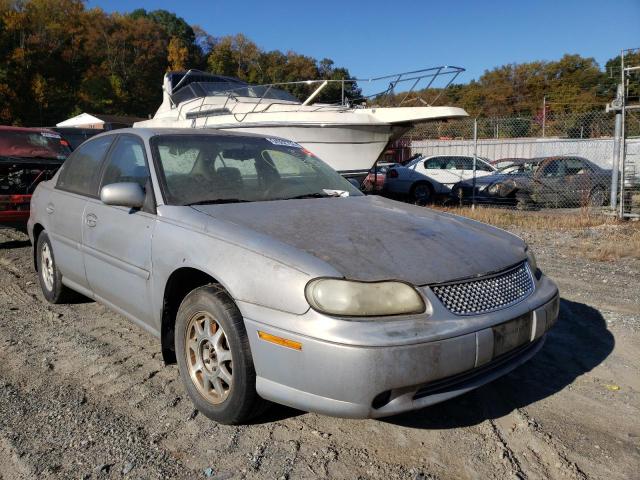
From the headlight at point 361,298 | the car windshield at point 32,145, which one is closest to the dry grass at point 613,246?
the headlight at point 361,298

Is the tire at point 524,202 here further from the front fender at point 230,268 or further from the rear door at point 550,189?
the front fender at point 230,268

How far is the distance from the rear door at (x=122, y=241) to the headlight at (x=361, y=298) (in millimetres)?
1303

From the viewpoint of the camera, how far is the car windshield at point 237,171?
133 inches

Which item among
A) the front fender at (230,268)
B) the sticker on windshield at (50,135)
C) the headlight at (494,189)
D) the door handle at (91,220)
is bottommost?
the headlight at (494,189)

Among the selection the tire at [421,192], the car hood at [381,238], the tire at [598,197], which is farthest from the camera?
the tire at [421,192]

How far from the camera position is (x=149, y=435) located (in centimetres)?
269

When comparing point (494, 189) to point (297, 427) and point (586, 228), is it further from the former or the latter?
point (297, 427)

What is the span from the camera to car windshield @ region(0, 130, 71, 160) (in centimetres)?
779

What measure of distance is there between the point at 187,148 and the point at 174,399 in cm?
167

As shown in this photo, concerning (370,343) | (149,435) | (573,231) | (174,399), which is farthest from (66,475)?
(573,231)

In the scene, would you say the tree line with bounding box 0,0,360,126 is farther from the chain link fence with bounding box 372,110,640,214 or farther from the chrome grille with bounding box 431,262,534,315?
the chrome grille with bounding box 431,262,534,315

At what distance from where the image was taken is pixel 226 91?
1196 centimetres

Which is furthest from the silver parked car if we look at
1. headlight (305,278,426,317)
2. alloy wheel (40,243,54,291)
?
alloy wheel (40,243,54,291)

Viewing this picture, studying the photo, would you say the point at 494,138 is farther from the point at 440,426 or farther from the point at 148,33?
the point at 148,33
